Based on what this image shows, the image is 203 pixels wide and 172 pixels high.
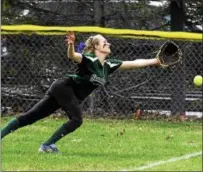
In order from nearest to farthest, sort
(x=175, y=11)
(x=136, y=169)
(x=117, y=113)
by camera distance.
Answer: (x=136, y=169), (x=117, y=113), (x=175, y=11)

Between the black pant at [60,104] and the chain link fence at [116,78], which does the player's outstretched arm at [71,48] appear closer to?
the black pant at [60,104]

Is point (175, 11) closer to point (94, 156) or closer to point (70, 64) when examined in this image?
point (70, 64)

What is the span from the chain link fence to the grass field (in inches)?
26.1

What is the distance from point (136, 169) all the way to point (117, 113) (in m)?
5.25

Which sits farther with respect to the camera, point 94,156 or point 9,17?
point 9,17

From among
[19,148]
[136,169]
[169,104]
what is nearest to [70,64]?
[169,104]

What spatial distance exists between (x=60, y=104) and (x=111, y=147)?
939 mm

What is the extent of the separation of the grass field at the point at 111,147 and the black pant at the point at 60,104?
39cm

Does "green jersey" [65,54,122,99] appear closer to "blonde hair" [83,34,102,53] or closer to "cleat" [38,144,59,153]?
"blonde hair" [83,34,102,53]

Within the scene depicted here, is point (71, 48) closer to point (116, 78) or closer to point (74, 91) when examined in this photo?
point (74, 91)

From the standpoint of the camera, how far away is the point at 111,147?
8.18 m

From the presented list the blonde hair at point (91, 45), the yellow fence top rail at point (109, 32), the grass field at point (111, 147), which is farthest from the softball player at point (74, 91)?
the yellow fence top rail at point (109, 32)

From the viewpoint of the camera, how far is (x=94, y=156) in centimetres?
743

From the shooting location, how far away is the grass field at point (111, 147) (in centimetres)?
672
